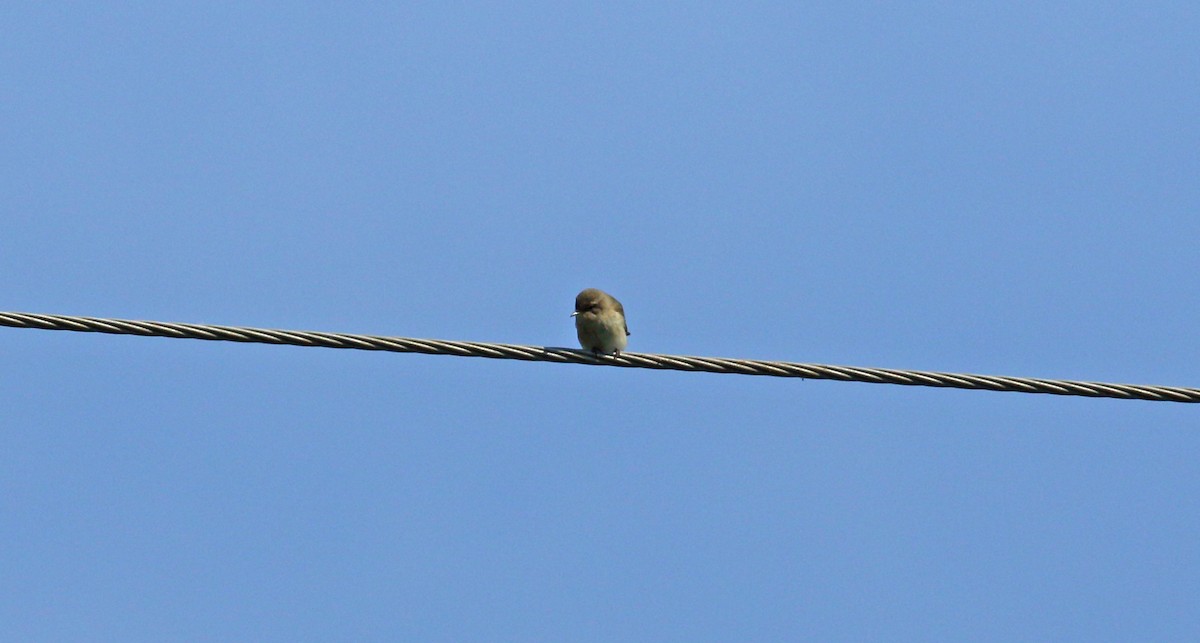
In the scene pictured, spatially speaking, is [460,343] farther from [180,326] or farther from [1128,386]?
[1128,386]

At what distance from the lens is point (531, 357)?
852 cm

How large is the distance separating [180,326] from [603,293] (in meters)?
5.47

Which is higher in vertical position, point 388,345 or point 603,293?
point 603,293

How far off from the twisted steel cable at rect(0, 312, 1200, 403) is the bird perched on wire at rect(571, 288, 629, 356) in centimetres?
300

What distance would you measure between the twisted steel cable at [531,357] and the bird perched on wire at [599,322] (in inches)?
118

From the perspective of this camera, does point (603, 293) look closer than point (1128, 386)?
No

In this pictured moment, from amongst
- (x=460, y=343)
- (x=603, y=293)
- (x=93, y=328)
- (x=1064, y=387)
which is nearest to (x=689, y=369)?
(x=460, y=343)

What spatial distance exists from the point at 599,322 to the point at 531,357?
3402 millimetres

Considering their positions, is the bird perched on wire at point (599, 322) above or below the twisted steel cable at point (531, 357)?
above

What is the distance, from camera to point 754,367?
828cm

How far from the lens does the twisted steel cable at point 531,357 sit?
771 centimetres

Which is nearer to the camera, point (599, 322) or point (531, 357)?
point (531, 357)

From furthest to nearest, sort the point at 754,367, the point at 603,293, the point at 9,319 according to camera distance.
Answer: the point at 603,293, the point at 754,367, the point at 9,319

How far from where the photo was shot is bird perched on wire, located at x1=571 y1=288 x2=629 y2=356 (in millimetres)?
11742
